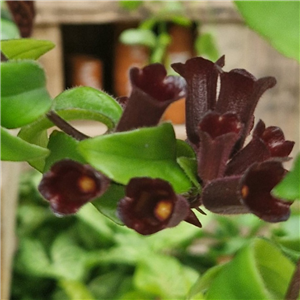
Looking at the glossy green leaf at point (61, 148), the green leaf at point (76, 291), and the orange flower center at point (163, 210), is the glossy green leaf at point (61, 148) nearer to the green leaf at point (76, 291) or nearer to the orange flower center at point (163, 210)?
the orange flower center at point (163, 210)

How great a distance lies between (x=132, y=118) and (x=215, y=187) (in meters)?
0.06

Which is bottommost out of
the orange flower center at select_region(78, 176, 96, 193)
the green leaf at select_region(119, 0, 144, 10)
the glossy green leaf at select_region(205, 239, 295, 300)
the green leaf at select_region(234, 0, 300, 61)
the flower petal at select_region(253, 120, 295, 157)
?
the green leaf at select_region(119, 0, 144, 10)

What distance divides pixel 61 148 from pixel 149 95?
0.19 ft

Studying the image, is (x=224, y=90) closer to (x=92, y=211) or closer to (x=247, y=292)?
(x=247, y=292)

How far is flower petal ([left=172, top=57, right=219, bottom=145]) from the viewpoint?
0.27 m

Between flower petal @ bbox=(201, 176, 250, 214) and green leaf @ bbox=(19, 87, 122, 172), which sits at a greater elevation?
green leaf @ bbox=(19, 87, 122, 172)

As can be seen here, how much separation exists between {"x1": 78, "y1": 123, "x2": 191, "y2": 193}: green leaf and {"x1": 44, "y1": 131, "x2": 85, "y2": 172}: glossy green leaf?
1.1 inches

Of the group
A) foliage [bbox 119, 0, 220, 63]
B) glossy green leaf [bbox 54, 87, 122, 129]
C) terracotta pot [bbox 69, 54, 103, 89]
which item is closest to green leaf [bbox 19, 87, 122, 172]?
glossy green leaf [bbox 54, 87, 122, 129]

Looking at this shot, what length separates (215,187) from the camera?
243 millimetres

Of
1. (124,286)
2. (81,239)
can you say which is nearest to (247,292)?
(124,286)

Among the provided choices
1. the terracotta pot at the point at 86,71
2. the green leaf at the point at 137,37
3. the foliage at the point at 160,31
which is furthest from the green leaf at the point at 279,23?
the terracotta pot at the point at 86,71

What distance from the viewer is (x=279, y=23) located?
0.23m

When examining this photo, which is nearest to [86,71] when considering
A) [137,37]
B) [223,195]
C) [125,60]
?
[125,60]

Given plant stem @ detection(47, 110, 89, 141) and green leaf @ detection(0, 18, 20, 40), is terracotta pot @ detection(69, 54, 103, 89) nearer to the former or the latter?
green leaf @ detection(0, 18, 20, 40)
